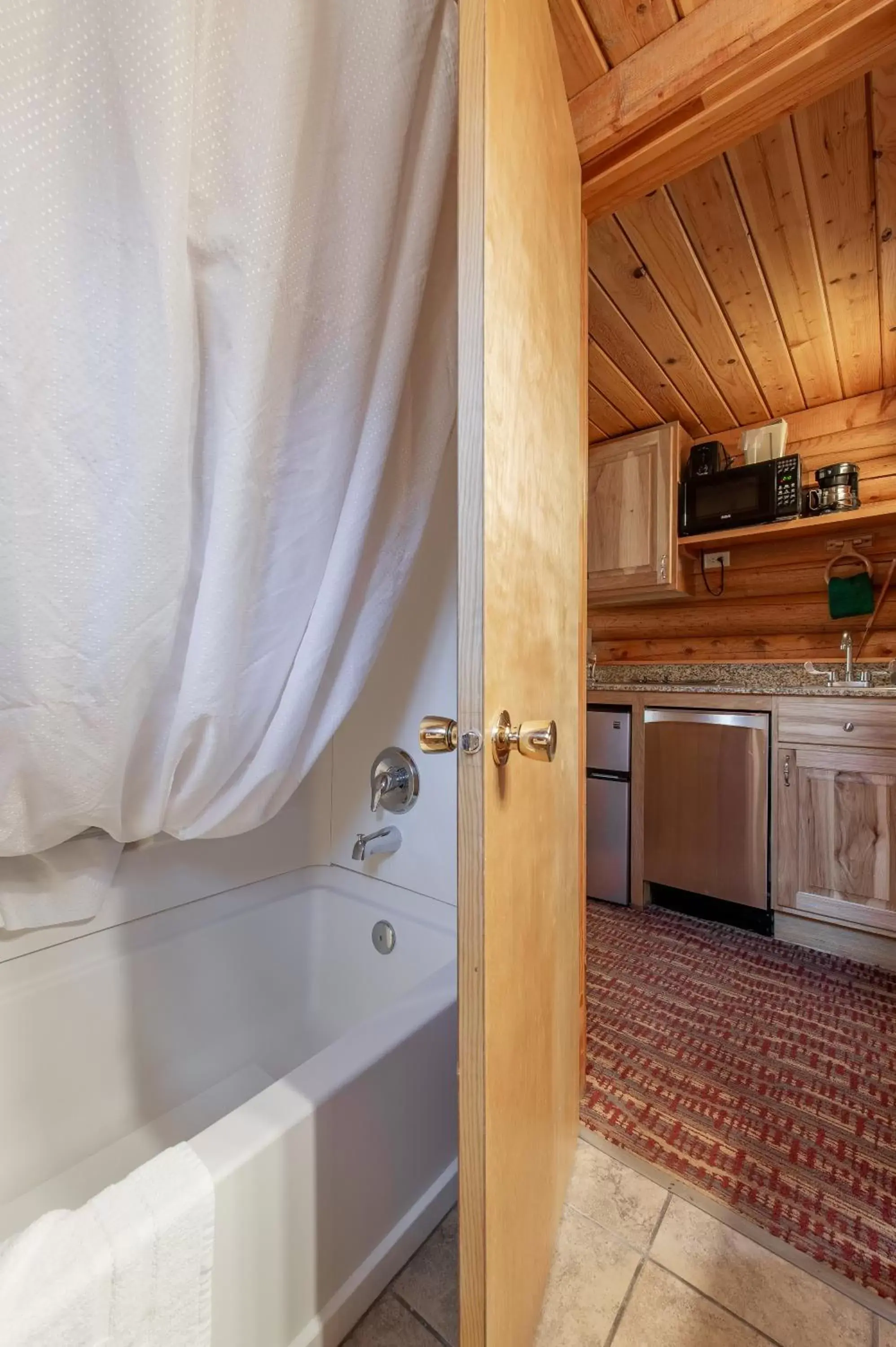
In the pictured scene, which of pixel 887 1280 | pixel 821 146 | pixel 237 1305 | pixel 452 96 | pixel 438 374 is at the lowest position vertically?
pixel 887 1280

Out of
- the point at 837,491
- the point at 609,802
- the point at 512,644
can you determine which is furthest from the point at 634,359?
the point at 512,644

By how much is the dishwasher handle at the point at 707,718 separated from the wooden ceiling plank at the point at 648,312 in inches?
48.8

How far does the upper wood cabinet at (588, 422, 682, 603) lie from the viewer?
2.34m

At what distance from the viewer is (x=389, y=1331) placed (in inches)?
31.0

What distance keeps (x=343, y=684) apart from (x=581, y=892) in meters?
0.64

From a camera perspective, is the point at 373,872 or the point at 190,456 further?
the point at 373,872

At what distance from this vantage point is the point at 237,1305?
645 millimetres

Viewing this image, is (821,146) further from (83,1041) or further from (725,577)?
(83,1041)

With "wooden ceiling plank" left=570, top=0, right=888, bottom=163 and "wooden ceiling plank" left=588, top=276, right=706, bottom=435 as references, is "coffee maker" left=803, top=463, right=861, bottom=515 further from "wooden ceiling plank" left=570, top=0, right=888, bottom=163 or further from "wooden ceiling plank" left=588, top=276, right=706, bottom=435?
"wooden ceiling plank" left=570, top=0, right=888, bottom=163

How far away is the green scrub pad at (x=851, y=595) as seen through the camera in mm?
2104

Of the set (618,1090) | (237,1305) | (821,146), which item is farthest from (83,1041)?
(821,146)

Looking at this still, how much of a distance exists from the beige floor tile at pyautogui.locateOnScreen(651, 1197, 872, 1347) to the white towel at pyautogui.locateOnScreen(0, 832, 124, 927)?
114 cm

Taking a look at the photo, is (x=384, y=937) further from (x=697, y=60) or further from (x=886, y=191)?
(x=886, y=191)

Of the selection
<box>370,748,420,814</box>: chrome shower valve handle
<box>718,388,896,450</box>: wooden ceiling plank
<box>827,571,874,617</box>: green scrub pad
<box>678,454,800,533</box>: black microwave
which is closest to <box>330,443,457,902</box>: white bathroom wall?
<box>370,748,420,814</box>: chrome shower valve handle
